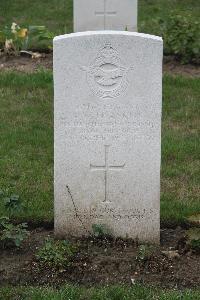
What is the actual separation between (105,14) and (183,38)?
1378 mm

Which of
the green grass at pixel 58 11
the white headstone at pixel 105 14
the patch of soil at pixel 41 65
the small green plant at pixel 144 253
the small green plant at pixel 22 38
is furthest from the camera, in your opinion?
the green grass at pixel 58 11

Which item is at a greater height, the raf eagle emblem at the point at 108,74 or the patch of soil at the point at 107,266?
the raf eagle emblem at the point at 108,74

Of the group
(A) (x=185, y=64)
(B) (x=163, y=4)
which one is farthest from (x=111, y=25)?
(B) (x=163, y=4)

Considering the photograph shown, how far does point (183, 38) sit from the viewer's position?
9273 mm

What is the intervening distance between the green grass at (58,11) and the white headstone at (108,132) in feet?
18.6

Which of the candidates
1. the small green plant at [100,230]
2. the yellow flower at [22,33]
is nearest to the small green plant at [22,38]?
the yellow flower at [22,33]

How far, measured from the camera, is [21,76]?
8.88m

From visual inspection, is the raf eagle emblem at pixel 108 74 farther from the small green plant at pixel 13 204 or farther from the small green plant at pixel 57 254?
the small green plant at pixel 57 254

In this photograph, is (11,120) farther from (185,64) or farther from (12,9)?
(12,9)

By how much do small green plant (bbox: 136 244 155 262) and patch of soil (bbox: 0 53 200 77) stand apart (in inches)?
163

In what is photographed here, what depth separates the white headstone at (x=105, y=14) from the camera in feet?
33.2

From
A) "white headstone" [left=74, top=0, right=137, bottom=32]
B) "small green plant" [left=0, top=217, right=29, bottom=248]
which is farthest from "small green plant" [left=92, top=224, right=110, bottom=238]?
"white headstone" [left=74, top=0, right=137, bottom=32]

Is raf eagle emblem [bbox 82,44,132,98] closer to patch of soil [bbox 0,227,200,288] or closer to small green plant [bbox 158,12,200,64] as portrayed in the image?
patch of soil [bbox 0,227,200,288]

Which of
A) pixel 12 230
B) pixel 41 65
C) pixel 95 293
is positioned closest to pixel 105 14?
pixel 41 65
